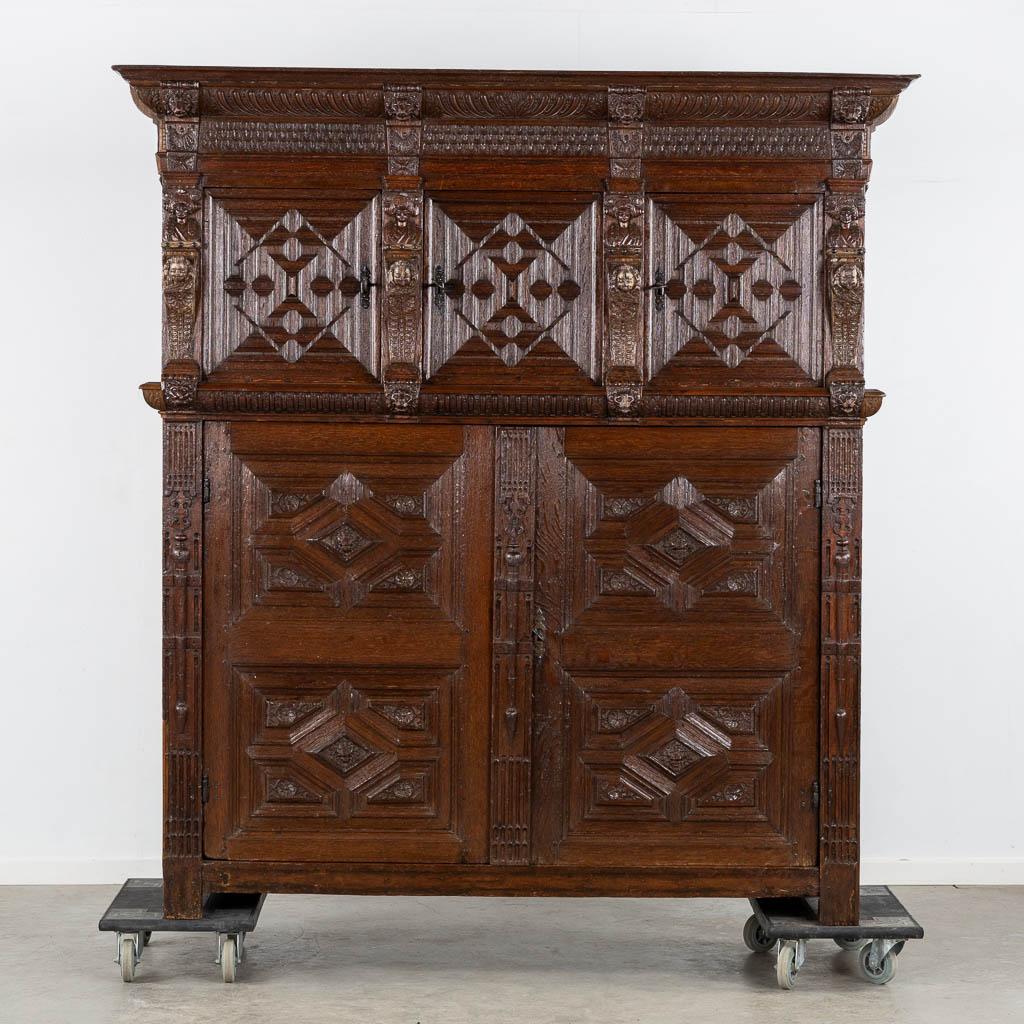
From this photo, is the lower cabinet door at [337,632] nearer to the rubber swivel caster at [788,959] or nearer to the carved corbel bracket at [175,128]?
the carved corbel bracket at [175,128]

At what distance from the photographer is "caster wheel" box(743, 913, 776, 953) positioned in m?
4.61

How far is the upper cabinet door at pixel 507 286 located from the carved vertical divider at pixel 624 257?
0.06 meters

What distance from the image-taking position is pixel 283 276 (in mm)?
4207

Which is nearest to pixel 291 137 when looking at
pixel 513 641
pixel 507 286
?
pixel 507 286

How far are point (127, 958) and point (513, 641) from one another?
1.63 meters

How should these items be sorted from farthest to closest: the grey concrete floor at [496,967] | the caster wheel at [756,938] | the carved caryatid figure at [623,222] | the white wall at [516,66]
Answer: the white wall at [516,66] → the caster wheel at [756,938] → the carved caryatid figure at [623,222] → the grey concrete floor at [496,967]

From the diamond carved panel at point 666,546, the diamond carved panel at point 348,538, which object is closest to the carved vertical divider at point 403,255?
the diamond carved panel at point 348,538

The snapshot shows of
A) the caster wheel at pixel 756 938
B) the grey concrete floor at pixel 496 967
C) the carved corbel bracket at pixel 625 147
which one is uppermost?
the carved corbel bracket at pixel 625 147

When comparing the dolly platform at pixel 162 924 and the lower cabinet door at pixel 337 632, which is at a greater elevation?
the lower cabinet door at pixel 337 632

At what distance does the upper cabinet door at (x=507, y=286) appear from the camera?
4211mm

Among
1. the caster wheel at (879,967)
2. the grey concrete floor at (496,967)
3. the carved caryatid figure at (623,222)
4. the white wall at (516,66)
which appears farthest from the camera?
the white wall at (516,66)

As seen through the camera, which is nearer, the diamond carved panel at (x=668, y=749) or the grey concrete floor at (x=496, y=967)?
the grey concrete floor at (x=496, y=967)

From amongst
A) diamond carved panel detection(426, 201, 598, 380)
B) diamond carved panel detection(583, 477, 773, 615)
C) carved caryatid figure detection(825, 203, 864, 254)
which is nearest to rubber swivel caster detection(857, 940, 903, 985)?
diamond carved panel detection(583, 477, 773, 615)

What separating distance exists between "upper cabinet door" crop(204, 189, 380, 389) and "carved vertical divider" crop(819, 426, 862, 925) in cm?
152
